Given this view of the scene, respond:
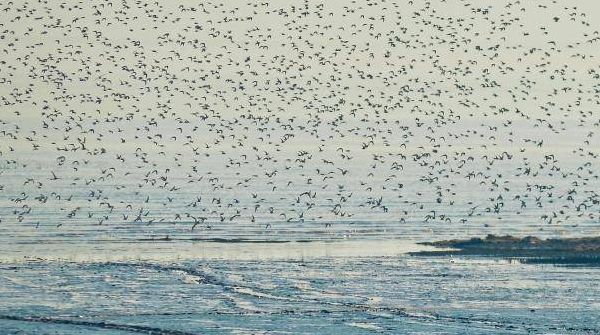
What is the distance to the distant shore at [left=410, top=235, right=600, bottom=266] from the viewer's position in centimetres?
6600

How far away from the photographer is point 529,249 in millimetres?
69375

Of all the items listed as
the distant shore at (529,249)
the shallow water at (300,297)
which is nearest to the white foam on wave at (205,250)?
the distant shore at (529,249)

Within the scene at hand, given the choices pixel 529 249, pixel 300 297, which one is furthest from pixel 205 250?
pixel 300 297

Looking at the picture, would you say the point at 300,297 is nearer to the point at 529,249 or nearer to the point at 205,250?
the point at 205,250

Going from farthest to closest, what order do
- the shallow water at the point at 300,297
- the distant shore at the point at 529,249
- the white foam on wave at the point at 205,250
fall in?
the white foam on wave at the point at 205,250
the distant shore at the point at 529,249
the shallow water at the point at 300,297

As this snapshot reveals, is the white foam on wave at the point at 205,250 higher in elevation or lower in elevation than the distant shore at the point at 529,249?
lower

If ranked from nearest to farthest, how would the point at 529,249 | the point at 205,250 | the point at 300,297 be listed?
1. the point at 300,297
2. the point at 529,249
3. the point at 205,250

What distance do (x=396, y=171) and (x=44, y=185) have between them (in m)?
34.4

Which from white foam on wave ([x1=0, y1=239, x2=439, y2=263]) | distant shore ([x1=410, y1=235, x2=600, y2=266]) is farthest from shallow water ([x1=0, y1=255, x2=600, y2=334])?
white foam on wave ([x1=0, y1=239, x2=439, y2=263])

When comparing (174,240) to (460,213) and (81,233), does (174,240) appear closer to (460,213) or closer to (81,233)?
(81,233)

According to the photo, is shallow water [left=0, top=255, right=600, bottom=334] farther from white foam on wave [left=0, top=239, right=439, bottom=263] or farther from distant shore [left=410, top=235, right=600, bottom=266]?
white foam on wave [left=0, top=239, right=439, bottom=263]

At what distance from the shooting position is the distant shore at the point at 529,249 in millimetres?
66000

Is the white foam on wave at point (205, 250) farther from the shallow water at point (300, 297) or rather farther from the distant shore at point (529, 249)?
the shallow water at point (300, 297)

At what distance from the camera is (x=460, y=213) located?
94875 millimetres
